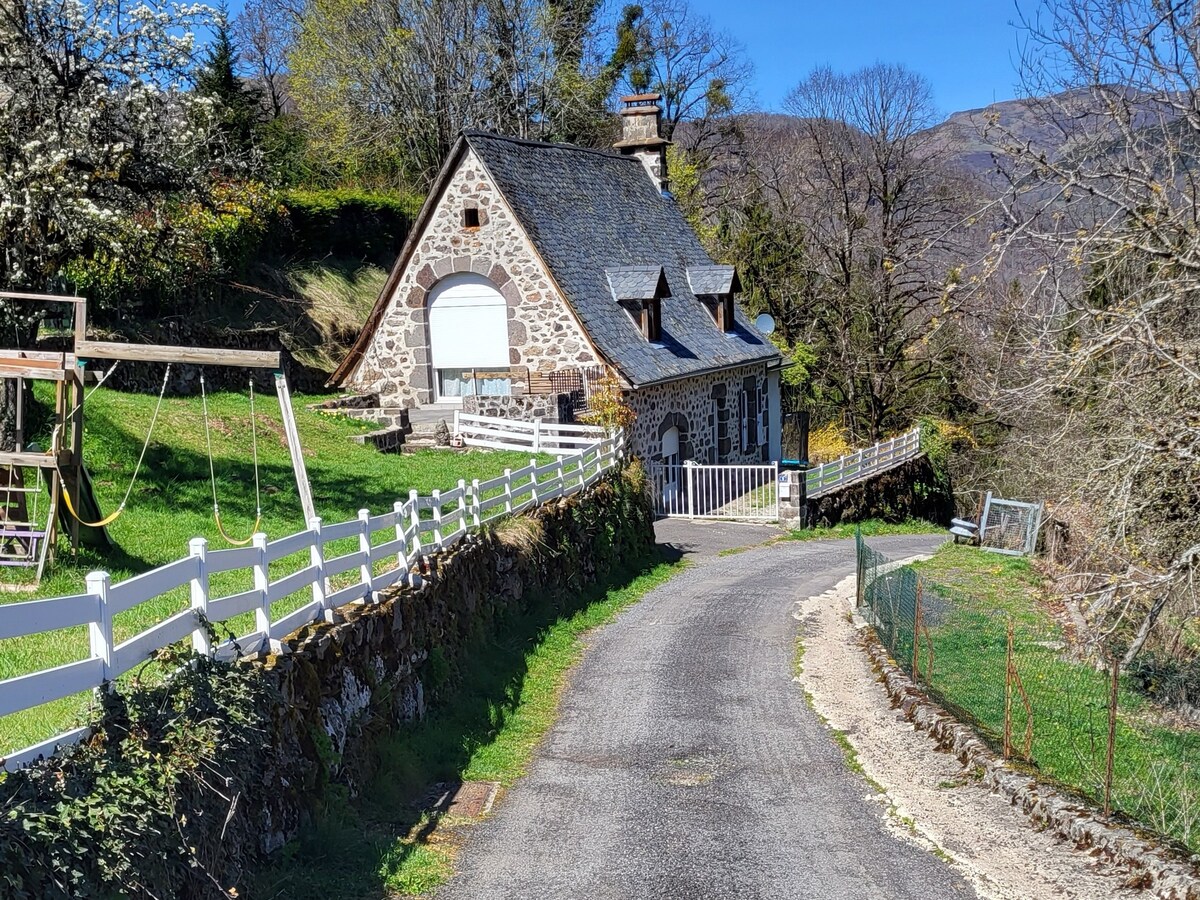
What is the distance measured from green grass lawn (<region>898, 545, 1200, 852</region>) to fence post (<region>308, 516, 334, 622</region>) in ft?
19.6

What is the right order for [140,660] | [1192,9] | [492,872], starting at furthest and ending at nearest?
1. [1192,9]
2. [492,872]
3. [140,660]

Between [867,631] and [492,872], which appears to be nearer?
[492,872]

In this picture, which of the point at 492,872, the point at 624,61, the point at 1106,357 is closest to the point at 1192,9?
the point at 1106,357

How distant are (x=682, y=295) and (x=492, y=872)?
82.1 ft

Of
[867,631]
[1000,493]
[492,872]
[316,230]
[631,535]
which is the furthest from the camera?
[1000,493]

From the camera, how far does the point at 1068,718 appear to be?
11172mm

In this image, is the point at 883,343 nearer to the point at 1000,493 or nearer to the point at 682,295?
the point at 1000,493

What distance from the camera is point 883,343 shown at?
129 ft

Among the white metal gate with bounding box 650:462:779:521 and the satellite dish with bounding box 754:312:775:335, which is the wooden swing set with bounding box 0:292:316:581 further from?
the satellite dish with bounding box 754:312:775:335

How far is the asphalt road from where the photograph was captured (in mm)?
8195

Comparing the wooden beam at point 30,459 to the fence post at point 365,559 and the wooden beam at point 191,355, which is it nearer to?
the wooden beam at point 191,355

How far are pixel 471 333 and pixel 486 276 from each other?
141 cm

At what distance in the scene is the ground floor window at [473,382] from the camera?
27609 millimetres

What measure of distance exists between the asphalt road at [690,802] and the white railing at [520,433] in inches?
342
